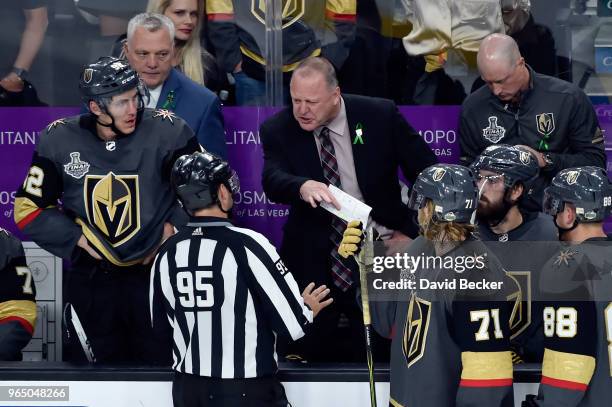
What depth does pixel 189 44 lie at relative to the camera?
5.84 metres

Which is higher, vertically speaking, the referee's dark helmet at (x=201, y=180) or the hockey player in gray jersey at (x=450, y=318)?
the referee's dark helmet at (x=201, y=180)

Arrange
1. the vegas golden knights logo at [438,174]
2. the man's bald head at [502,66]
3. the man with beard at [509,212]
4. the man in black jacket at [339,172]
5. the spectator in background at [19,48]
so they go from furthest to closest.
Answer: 1. the spectator in background at [19,48]
2. the man's bald head at [502,66]
3. the man in black jacket at [339,172]
4. the man with beard at [509,212]
5. the vegas golden knights logo at [438,174]

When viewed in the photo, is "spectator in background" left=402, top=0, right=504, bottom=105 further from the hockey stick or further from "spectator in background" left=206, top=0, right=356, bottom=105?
the hockey stick

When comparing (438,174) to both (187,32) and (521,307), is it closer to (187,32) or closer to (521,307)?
(521,307)

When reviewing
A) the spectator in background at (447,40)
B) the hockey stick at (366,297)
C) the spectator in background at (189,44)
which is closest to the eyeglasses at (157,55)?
the spectator in background at (189,44)

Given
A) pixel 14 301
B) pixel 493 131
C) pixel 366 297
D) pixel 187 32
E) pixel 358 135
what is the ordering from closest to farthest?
pixel 366 297, pixel 14 301, pixel 358 135, pixel 493 131, pixel 187 32

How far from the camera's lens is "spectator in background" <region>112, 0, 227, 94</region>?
5793 millimetres

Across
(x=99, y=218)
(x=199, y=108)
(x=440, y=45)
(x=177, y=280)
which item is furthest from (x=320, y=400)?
(x=440, y=45)

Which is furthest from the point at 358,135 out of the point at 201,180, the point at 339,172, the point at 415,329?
the point at 415,329

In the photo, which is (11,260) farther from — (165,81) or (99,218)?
(165,81)

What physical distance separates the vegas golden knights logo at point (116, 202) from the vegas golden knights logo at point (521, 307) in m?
1.50

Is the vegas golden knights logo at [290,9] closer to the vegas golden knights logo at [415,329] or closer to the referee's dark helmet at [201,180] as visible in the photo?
the referee's dark helmet at [201,180]

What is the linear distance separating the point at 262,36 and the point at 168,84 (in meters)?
0.55

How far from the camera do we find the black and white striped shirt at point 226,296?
169 inches
